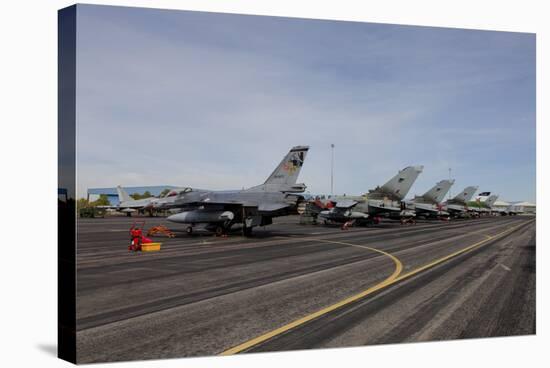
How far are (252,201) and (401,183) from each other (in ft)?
73.5

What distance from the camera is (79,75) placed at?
688 centimetres

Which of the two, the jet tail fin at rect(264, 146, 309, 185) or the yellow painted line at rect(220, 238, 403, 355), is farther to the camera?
the jet tail fin at rect(264, 146, 309, 185)

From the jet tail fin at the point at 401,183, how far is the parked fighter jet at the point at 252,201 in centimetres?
2024

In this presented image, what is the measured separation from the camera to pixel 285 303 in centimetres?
891

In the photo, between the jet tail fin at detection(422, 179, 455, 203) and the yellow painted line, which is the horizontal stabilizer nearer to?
the yellow painted line

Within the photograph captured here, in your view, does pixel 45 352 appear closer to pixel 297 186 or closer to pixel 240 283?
pixel 240 283

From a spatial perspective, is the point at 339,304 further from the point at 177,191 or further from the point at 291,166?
the point at 177,191

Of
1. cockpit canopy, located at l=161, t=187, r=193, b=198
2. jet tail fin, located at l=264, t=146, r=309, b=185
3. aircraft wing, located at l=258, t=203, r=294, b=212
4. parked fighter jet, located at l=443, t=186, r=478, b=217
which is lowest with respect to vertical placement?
parked fighter jet, located at l=443, t=186, r=478, b=217

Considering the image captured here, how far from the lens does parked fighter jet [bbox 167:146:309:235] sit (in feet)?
85.9

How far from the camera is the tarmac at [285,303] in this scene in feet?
22.4

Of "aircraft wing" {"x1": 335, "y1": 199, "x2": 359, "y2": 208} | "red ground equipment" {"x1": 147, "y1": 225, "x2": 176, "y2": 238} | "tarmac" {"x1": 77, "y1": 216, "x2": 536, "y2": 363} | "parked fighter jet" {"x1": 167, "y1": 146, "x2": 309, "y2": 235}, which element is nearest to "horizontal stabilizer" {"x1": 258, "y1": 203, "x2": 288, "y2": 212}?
"parked fighter jet" {"x1": 167, "y1": 146, "x2": 309, "y2": 235}

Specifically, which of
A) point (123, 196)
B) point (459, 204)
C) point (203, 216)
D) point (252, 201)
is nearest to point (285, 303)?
point (252, 201)

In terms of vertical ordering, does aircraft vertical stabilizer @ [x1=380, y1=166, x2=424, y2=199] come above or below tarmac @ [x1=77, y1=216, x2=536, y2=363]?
above

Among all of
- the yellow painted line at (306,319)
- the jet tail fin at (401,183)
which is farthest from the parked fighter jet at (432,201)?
the yellow painted line at (306,319)
